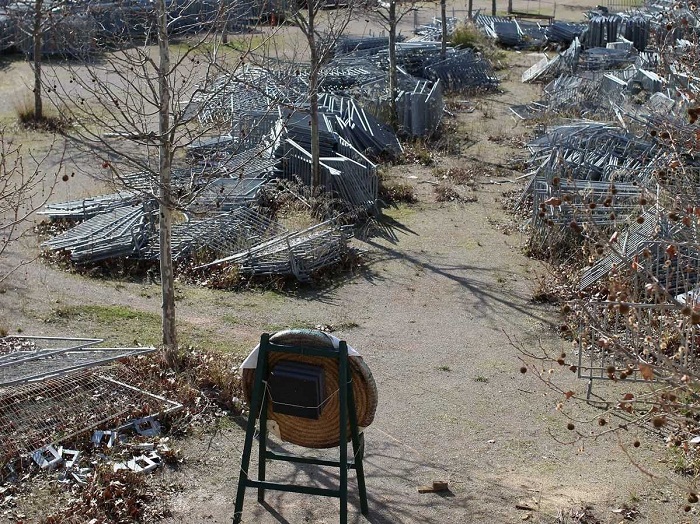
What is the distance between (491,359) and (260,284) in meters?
3.59

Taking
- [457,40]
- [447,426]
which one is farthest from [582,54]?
[447,426]

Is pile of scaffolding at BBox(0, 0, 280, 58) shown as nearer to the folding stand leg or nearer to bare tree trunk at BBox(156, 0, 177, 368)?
bare tree trunk at BBox(156, 0, 177, 368)

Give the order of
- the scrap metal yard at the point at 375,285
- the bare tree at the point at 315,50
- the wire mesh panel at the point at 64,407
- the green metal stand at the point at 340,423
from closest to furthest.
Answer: the green metal stand at the point at 340,423, the scrap metal yard at the point at 375,285, the wire mesh panel at the point at 64,407, the bare tree at the point at 315,50

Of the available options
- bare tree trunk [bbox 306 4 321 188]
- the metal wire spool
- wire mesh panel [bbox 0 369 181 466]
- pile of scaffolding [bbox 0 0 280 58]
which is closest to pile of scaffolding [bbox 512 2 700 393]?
the metal wire spool

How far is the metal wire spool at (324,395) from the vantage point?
6859mm

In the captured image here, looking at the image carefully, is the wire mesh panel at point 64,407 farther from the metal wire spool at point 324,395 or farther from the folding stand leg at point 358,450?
the folding stand leg at point 358,450

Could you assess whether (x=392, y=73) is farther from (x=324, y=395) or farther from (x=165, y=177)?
(x=324, y=395)

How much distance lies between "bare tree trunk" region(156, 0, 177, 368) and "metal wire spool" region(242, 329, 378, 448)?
2687mm

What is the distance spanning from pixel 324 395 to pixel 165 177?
337cm

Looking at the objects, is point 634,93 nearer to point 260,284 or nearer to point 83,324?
point 260,284

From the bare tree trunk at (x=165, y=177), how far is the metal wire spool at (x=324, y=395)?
8.81 feet

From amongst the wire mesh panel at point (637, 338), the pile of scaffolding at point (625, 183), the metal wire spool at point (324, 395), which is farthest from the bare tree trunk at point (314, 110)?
the metal wire spool at point (324, 395)

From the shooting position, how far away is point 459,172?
18.5 metres

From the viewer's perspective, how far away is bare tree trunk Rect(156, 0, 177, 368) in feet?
30.3
